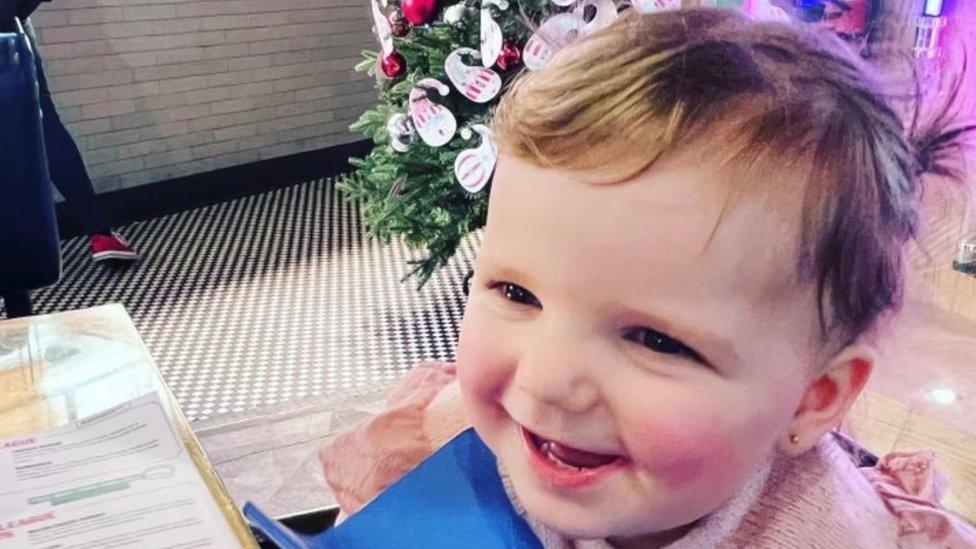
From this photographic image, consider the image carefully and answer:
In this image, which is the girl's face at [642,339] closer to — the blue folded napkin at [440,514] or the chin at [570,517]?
the chin at [570,517]

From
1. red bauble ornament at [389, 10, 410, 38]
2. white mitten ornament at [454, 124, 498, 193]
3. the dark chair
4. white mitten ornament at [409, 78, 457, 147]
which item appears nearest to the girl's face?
the dark chair

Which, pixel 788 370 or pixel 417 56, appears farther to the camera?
pixel 417 56

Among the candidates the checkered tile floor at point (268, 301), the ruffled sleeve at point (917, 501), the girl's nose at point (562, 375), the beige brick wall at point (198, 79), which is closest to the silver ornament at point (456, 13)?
the checkered tile floor at point (268, 301)

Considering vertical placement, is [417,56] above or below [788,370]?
below

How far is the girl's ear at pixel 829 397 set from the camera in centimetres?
49

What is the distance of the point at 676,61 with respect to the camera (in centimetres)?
46

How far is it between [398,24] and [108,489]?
140 centimetres

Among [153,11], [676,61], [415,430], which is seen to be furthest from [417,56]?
[153,11]

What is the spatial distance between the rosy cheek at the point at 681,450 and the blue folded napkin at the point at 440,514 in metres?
0.15

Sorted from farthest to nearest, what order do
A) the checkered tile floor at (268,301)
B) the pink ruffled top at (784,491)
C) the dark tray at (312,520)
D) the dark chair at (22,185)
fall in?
the checkered tile floor at (268,301) → the dark chair at (22,185) → the dark tray at (312,520) → the pink ruffled top at (784,491)

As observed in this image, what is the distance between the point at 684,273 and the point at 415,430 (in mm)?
324

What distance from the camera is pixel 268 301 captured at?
2.54m

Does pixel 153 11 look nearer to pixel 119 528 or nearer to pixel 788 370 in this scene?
pixel 119 528

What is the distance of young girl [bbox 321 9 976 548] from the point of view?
0.44m
